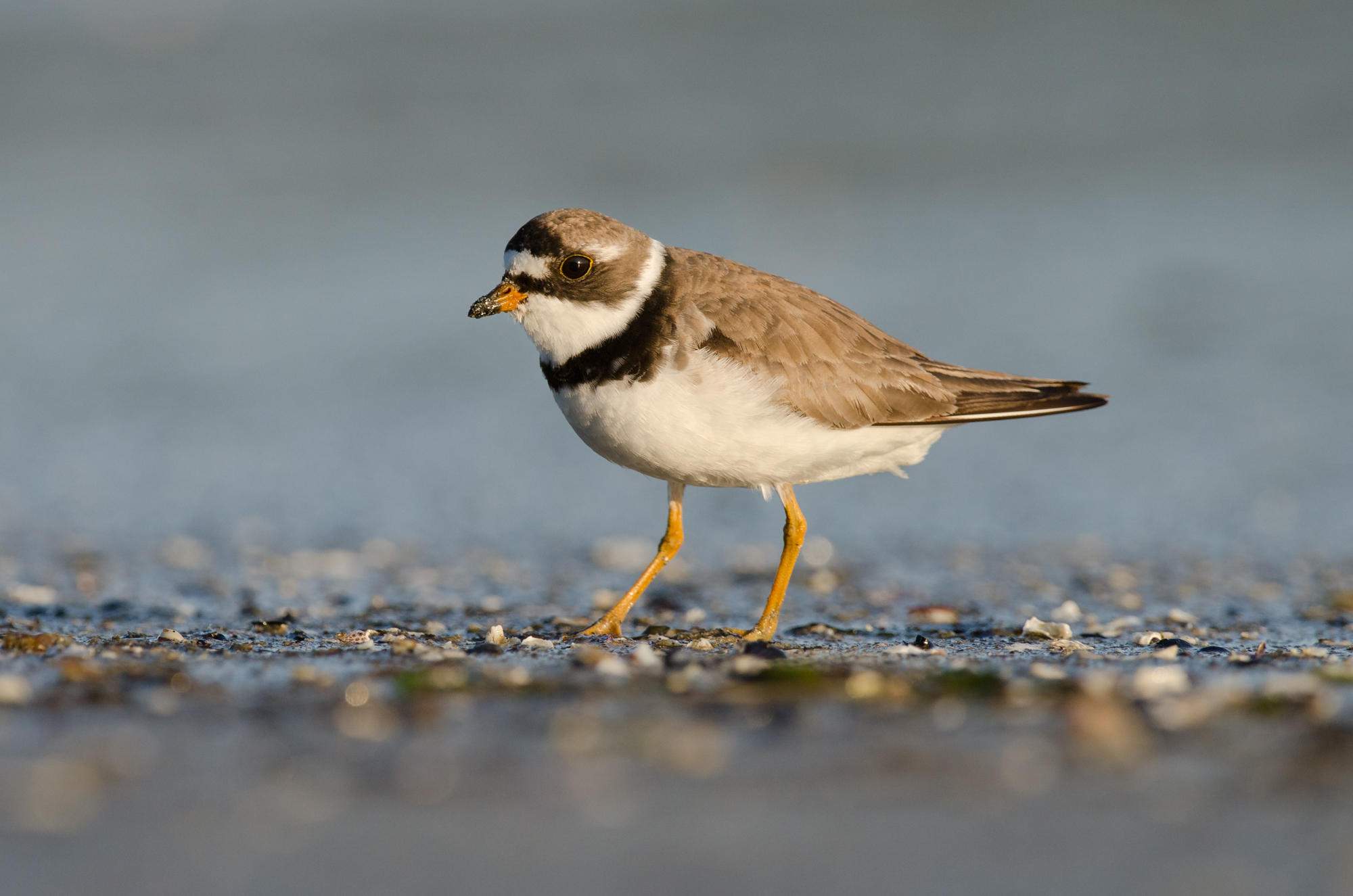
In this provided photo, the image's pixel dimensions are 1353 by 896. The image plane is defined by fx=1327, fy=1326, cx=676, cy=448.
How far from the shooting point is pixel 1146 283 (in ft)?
39.2

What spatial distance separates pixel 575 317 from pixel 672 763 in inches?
86.3

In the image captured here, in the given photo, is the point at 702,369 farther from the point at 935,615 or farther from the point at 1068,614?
the point at 1068,614

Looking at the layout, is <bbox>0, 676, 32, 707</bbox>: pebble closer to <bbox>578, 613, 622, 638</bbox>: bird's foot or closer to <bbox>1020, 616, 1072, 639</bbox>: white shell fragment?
<bbox>578, 613, 622, 638</bbox>: bird's foot

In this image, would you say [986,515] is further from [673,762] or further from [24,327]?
[24,327]

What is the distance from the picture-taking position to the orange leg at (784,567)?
5.26 meters

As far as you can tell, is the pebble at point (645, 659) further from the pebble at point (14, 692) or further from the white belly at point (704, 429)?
the pebble at point (14, 692)

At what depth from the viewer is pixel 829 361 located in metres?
5.27

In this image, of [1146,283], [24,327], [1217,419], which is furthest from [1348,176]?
[24,327]

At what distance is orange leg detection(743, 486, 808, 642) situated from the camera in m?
5.26

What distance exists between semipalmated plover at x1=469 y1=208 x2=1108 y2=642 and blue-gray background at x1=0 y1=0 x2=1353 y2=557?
200 cm

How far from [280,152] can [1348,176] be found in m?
14.0

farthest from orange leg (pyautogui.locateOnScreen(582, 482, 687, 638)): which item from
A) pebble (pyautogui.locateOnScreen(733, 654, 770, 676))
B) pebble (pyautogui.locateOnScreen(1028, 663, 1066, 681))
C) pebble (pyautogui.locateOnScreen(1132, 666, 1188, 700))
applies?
pebble (pyautogui.locateOnScreen(1132, 666, 1188, 700))

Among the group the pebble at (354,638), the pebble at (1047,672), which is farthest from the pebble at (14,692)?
the pebble at (1047,672)

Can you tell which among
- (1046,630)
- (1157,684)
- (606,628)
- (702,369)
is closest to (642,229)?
(606,628)
